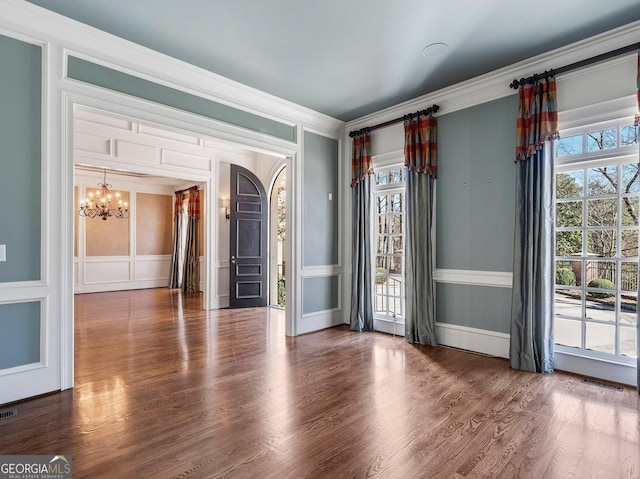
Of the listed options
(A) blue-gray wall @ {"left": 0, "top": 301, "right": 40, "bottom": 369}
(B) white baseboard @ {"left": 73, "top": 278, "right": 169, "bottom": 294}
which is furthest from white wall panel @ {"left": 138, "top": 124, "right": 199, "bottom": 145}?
(B) white baseboard @ {"left": 73, "top": 278, "right": 169, "bottom": 294}

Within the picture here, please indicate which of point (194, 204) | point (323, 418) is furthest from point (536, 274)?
point (194, 204)

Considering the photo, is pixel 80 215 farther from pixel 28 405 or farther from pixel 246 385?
pixel 246 385

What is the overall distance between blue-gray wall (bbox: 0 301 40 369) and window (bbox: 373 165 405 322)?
3956mm

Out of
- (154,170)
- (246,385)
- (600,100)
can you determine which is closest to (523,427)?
(246,385)

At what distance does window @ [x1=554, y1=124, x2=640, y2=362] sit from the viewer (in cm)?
319

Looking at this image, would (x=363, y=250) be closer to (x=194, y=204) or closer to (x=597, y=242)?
(x=597, y=242)

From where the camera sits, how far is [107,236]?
9.25 meters

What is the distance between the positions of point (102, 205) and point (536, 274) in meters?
9.41

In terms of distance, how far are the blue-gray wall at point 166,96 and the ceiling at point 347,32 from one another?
336 mm

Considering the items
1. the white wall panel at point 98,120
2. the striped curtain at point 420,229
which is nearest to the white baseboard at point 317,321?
the striped curtain at point 420,229

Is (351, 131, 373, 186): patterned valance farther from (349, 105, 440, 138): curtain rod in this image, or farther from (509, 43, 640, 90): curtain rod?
(509, 43, 640, 90): curtain rod

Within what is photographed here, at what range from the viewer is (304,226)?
Answer: 5.01 m

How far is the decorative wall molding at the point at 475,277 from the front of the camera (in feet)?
12.6

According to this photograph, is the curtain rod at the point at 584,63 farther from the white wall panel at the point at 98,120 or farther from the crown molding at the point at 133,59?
the white wall panel at the point at 98,120
